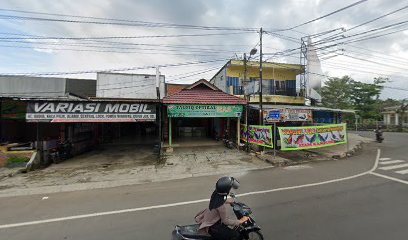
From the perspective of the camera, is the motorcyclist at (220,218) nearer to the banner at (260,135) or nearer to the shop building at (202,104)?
the banner at (260,135)

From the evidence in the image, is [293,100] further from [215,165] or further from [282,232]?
[282,232]

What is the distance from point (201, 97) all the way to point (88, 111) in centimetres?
703

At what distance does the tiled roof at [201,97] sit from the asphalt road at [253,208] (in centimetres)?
664

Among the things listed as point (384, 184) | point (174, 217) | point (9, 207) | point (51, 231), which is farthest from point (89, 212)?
point (384, 184)

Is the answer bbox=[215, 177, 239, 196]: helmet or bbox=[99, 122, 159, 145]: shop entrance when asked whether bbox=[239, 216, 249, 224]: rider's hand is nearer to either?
bbox=[215, 177, 239, 196]: helmet

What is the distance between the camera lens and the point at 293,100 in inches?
918

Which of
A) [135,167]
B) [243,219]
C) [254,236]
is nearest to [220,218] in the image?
[243,219]

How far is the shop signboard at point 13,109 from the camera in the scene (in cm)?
1301

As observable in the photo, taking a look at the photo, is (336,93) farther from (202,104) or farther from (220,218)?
(220,218)

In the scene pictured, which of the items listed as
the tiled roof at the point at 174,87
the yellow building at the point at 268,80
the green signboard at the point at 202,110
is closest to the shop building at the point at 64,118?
the green signboard at the point at 202,110

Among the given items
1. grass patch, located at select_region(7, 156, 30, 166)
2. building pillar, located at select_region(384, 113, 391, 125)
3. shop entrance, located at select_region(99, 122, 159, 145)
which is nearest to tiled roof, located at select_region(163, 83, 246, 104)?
grass patch, located at select_region(7, 156, 30, 166)

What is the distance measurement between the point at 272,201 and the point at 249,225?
111 inches

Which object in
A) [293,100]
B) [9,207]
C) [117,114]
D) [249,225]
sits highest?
[293,100]

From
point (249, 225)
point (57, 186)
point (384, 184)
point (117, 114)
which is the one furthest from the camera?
point (117, 114)
